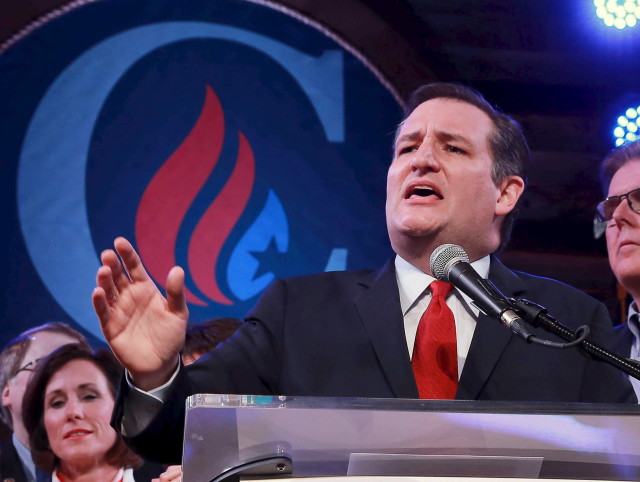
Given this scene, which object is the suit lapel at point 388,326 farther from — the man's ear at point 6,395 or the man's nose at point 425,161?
the man's ear at point 6,395

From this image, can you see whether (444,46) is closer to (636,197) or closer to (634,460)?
(636,197)

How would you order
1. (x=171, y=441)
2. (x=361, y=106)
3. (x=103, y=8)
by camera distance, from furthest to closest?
(x=361, y=106)
(x=103, y=8)
(x=171, y=441)

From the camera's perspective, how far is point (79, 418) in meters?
2.59

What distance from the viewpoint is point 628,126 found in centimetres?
344

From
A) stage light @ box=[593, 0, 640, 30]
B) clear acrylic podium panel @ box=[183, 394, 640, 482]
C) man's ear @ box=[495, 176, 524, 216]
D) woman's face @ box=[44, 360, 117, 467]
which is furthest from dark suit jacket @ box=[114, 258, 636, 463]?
stage light @ box=[593, 0, 640, 30]

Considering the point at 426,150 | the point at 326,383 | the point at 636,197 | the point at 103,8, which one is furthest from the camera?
the point at 103,8

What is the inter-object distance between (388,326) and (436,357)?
0.12m


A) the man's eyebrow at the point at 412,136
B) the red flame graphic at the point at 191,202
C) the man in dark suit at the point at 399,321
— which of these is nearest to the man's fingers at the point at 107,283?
the man in dark suit at the point at 399,321

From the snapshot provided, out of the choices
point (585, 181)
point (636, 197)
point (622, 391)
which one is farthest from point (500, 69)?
point (622, 391)

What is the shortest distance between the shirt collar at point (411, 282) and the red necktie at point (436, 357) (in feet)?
0.28

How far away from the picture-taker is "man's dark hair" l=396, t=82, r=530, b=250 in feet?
7.13

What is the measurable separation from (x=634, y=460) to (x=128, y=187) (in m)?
2.30

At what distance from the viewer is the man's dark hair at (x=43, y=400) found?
257 cm

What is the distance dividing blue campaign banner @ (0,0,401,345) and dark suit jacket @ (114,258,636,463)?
1194 mm
